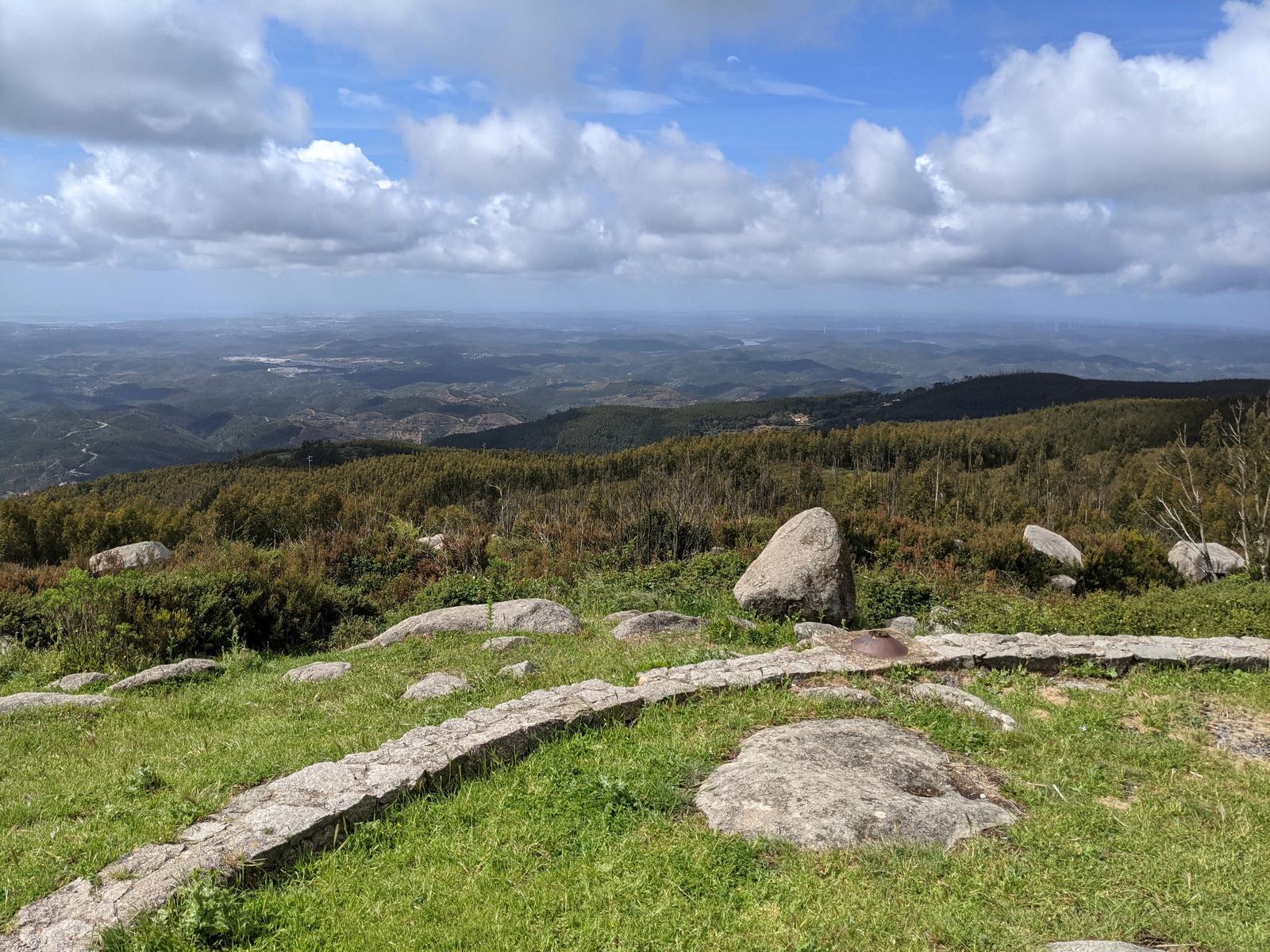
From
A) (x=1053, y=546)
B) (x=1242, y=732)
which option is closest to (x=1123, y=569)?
(x=1053, y=546)

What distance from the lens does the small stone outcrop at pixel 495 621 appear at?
12.3 meters

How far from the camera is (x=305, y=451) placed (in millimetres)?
107500

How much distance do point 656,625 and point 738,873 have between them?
741cm

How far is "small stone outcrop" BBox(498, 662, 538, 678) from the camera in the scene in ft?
29.9

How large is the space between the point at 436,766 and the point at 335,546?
43.5 ft

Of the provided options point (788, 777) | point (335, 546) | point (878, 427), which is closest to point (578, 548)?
point (335, 546)

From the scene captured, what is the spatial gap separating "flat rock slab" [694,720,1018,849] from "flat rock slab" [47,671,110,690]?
30.0ft

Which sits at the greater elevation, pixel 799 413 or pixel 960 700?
pixel 960 700

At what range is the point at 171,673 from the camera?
9.95 metres

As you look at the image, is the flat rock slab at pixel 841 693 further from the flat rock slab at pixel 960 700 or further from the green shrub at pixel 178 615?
the green shrub at pixel 178 615

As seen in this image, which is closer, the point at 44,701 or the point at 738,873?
the point at 738,873

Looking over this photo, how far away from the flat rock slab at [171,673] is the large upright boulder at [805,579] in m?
8.73

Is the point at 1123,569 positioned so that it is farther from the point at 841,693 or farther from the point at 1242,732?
the point at 841,693

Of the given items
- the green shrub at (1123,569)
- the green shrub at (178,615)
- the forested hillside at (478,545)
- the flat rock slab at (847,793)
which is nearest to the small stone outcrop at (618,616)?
the forested hillside at (478,545)
